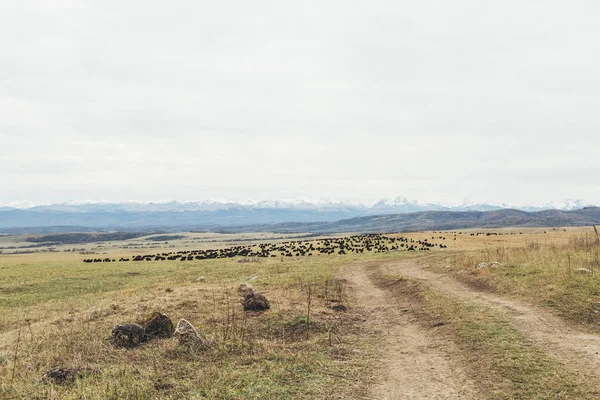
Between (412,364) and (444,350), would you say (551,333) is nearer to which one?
(444,350)

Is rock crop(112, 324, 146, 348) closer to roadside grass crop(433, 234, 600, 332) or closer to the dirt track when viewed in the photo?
the dirt track

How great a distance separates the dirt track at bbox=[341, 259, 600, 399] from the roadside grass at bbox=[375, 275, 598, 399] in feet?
1.14

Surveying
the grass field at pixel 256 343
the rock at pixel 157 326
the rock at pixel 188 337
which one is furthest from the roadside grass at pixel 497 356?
the rock at pixel 157 326

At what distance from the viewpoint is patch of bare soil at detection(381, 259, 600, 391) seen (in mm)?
9859

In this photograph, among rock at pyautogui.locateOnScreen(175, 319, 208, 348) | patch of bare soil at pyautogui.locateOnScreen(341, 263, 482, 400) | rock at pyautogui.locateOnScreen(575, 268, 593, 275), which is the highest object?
rock at pyautogui.locateOnScreen(575, 268, 593, 275)

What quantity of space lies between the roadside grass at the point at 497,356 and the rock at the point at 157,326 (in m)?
9.82

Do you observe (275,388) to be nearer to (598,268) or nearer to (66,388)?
(66,388)

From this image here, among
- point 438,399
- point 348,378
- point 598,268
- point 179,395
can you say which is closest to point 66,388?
point 179,395

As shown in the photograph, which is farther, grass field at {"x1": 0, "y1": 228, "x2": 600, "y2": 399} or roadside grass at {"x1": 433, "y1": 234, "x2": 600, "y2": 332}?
roadside grass at {"x1": 433, "y1": 234, "x2": 600, "y2": 332}

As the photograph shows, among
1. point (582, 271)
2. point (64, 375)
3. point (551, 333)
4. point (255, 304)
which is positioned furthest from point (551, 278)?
point (64, 375)

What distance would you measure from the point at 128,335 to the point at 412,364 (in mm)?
9675

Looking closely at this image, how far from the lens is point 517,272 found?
22125mm

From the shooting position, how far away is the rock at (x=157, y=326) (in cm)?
1420

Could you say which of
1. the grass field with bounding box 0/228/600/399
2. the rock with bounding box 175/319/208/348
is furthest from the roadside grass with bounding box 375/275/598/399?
the rock with bounding box 175/319/208/348
